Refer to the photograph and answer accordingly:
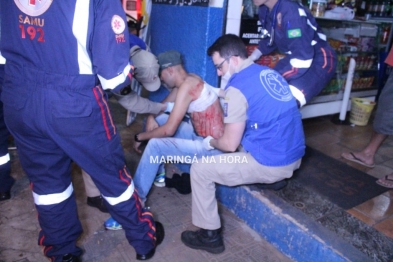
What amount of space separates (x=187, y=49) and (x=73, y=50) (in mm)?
1623

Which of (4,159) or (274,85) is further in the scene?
(4,159)

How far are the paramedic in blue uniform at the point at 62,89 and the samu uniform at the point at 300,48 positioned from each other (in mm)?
1523

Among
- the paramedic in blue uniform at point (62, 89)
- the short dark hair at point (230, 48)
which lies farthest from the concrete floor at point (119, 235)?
the short dark hair at point (230, 48)

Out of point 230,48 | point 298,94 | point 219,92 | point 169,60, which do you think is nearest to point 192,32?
point 169,60

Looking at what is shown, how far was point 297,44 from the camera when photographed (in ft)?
8.45

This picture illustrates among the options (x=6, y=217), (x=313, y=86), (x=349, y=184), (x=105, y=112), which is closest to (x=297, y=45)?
(x=313, y=86)

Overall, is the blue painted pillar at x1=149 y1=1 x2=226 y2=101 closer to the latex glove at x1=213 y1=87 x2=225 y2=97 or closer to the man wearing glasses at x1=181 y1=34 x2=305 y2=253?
the latex glove at x1=213 y1=87 x2=225 y2=97

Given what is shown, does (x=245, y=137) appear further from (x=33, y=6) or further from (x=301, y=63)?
(x=33, y=6)

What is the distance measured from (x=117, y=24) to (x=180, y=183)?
1.65m

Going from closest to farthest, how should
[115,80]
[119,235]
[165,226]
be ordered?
[115,80]
[119,235]
[165,226]

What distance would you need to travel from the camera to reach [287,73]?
2.70 meters

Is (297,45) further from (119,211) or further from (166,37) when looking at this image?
(119,211)

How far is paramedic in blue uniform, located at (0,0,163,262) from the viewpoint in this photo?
143 cm

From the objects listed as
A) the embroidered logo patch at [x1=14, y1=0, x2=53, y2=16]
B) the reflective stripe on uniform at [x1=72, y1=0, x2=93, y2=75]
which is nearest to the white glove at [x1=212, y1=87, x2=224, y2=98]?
the reflective stripe on uniform at [x1=72, y1=0, x2=93, y2=75]
